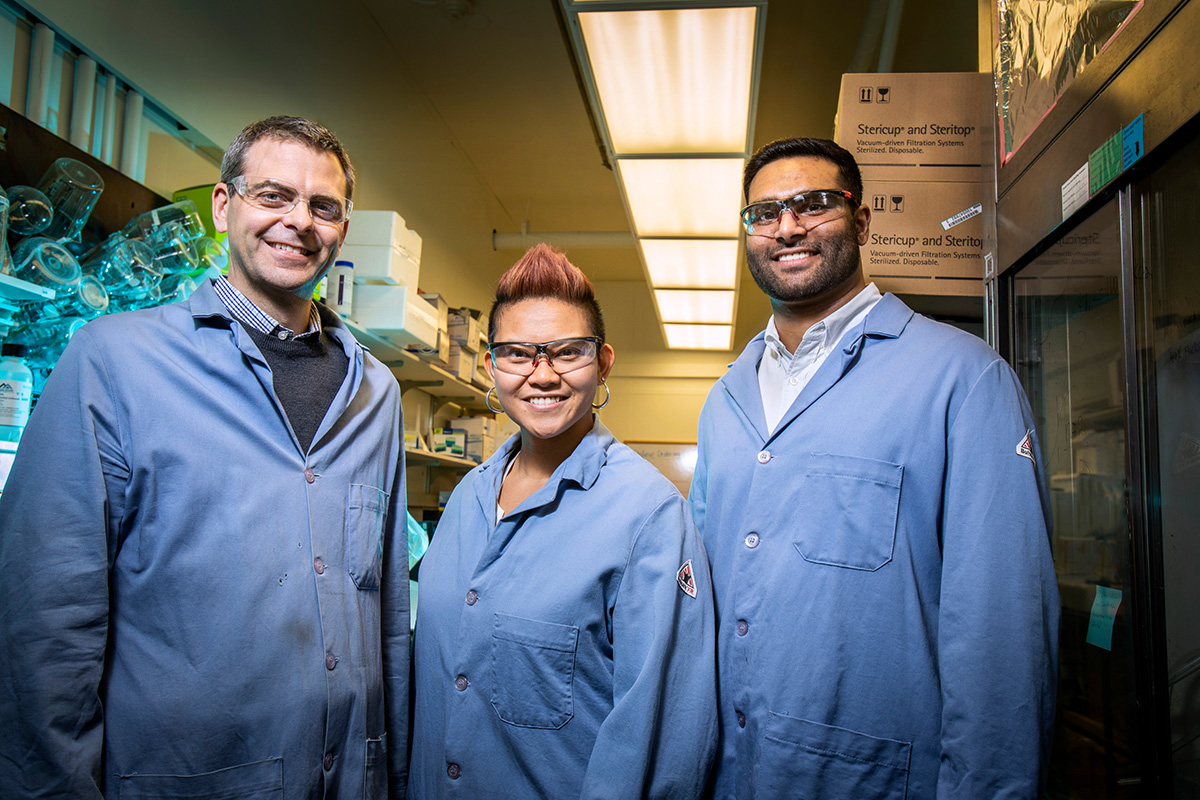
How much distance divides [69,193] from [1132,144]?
2.39 m

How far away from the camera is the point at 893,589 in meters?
1.36

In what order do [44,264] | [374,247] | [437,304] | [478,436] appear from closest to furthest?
[44,264]
[374,247]
[437,304]
[478,436]

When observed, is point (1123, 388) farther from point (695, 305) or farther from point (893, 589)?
point (695, 305)

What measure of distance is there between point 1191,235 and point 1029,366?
2.26 ft

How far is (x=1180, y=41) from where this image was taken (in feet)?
3.94

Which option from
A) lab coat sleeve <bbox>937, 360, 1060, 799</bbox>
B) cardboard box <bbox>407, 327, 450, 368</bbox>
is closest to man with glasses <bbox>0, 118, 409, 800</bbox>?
lab coat sleeve <bbox>937, 360, 1060, 799</bbox>

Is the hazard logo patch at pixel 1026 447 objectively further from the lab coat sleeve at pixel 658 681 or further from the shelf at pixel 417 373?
the shelf at pixel 417 373

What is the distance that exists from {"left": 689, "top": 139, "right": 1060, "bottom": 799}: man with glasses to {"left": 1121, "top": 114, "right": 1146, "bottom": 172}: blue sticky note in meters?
0.40

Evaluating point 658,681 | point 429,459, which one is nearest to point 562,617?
point 658,681

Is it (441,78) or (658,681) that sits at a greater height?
(441,78)

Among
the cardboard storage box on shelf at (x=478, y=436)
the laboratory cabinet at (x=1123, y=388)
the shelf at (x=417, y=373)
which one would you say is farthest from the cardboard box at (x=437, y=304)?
the laboratory cabinet at (x=1123, y=388)

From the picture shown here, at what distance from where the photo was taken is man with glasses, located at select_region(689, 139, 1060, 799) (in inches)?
48.8

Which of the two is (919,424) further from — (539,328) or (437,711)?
(437,711)

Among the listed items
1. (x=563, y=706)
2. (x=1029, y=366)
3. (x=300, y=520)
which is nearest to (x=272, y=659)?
(x=300, y=520)
